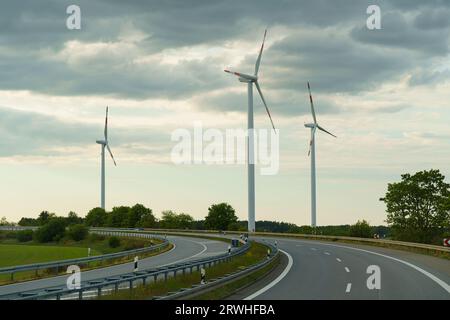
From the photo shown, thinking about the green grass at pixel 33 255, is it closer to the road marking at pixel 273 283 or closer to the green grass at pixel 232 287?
the road marking at pixel 273 283

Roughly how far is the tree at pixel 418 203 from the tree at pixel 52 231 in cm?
6532

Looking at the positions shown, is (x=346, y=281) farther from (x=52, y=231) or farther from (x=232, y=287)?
(x=52, y=231)

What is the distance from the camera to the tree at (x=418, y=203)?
93.2 m

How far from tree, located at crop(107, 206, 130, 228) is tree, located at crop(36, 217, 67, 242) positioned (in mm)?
35967

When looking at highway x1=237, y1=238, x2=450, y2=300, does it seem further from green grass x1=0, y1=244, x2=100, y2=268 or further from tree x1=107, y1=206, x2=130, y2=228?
tree x1=107, y1=206, x2=130, y2=228

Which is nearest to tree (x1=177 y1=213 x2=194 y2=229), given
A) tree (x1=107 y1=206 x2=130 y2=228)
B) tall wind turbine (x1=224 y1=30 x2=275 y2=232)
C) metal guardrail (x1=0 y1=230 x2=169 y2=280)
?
tree (x1=107 y1=206 x2=130 y2=228)

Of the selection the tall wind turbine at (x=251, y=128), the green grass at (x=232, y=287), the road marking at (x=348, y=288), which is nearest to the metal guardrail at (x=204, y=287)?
the green grass at (x=232, y=287)

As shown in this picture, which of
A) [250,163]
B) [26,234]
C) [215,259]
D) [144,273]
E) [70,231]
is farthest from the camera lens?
[26,234]

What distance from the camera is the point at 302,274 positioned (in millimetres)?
31188

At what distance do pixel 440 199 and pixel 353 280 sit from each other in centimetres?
7062

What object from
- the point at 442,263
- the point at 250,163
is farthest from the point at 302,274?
the point at 250,163

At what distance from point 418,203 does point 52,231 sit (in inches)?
2834

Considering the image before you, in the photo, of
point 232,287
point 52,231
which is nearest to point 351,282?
point 232,287
